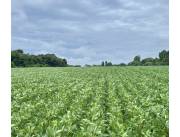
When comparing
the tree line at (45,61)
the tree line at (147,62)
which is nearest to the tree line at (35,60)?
the tree line at (45,61)

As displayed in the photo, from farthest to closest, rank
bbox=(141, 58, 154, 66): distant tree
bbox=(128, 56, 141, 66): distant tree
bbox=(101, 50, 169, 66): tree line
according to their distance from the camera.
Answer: bbox=(128, 56, 141, 66): distant tree
bbox=(141, 58, 154, 66): distant tree
bbox=(101, 50, 169, 66): tree line

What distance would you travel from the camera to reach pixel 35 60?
79.1 m

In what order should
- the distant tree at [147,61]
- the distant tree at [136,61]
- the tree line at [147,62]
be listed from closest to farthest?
the tree line at [147,62]
the distant tree at [147,61]
the distant tree at [136,61]

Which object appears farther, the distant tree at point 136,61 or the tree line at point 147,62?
the distant tree at point 136,61

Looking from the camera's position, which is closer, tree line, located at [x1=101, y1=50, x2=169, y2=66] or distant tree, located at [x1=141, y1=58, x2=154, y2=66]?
tree line, located at [x1=101, y1=50, x2=169, y2=66]

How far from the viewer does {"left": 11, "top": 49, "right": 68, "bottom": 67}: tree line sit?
74125 millimetres

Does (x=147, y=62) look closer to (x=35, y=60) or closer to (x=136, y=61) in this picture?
(x=136, y=61)

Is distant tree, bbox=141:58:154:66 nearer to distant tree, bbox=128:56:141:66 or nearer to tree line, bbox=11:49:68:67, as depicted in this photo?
distant tree, bbox=128:56:141:66

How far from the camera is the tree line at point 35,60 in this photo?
74.1 m

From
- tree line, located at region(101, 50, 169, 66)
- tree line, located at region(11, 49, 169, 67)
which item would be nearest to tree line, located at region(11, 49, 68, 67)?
tree line, located at region(11, 49, 169, 67)

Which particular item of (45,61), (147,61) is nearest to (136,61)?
(147,61)

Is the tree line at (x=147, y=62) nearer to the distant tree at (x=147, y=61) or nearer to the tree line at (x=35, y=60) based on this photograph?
the distant tree at (x=147, y=61)
